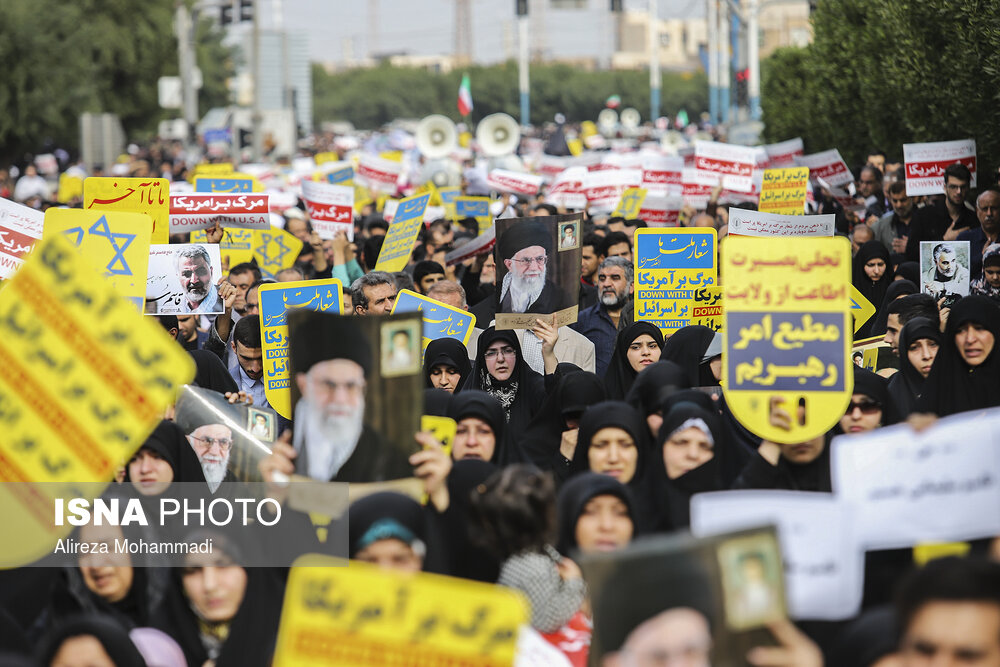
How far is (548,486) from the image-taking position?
3.68 metres

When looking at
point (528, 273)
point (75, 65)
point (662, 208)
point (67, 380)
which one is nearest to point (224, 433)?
point (67, 380)

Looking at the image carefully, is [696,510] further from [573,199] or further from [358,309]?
[573,199]

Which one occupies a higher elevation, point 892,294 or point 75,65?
point 75,65

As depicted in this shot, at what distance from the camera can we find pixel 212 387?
6.53 metres

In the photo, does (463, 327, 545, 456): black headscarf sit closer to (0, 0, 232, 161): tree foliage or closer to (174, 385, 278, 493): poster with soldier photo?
(174, 385, 278, 493): poster with soldier photo

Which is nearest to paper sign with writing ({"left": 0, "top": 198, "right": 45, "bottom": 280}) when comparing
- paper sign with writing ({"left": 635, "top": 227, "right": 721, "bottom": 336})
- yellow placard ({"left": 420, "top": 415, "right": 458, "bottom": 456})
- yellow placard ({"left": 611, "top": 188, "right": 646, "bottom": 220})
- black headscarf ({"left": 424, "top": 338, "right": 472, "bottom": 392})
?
black headscarf ({"left": 424, "top": 338, "right": 472, "bottom": 392})

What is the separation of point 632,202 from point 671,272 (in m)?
5.26

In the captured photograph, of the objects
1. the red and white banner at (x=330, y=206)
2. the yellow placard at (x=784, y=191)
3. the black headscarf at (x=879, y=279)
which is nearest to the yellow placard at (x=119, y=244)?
the black headscarf at (x=879, y=279)

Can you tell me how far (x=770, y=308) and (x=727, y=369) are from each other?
22 centimetres

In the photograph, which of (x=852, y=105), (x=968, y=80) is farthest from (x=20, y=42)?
(x=968, y=80)

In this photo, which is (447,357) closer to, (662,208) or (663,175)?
(662,208)

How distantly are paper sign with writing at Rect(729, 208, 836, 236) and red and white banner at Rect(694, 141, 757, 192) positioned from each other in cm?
439

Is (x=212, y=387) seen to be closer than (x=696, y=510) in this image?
No

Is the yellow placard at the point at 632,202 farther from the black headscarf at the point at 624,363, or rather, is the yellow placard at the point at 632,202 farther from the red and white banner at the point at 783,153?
the black headscarf at the point at 624,363
